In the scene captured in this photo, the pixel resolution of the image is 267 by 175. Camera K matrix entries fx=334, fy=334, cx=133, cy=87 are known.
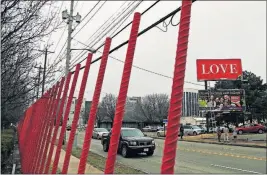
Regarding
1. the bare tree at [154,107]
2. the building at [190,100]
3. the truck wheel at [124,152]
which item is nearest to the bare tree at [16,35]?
the truck wheel at [124,152]

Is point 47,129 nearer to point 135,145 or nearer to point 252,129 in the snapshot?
point 135,145

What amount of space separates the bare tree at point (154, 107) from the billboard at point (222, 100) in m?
26.5

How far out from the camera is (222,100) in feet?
145

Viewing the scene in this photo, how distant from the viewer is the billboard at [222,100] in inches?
1722

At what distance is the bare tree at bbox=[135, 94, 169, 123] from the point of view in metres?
73.7

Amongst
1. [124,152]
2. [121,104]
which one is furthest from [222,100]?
[121,104]

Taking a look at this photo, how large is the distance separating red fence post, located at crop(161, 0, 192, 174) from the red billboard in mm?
45676

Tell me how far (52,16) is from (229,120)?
48.1 m

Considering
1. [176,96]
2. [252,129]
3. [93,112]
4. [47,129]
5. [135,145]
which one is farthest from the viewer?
[252,129]

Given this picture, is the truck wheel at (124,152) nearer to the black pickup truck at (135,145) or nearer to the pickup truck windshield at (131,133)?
the black pickup truck at (135,145)

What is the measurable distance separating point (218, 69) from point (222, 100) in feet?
22.0

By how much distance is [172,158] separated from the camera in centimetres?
212

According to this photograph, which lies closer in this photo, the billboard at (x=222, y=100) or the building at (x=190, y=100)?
the building at (x=190, y=100)

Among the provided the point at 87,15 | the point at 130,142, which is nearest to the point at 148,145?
the point at 130,142
